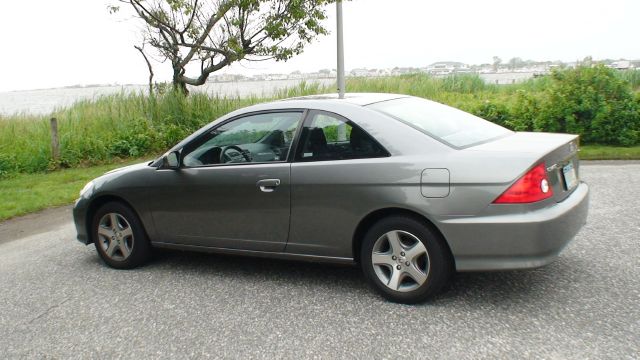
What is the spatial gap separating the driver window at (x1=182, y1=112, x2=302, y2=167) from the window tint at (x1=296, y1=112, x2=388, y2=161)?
0.14m

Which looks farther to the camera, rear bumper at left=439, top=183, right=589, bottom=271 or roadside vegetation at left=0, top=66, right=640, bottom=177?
roadside vegetation at left=0, top=66, right=640, bottom=177

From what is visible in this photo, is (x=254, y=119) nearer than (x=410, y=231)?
No

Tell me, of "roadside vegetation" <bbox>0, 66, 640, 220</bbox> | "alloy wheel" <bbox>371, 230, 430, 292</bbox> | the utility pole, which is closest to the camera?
"alloy wheel" <bbox>371, 230, 430, 292</bbox>

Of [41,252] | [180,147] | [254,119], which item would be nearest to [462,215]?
[254,119]

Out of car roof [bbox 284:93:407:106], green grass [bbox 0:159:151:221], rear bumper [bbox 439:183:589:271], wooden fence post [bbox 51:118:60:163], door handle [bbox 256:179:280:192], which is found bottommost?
green grass [bbox 0:159:151:221]

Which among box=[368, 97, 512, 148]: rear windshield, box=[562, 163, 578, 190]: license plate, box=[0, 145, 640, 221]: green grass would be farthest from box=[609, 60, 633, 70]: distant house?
box=[562, 163, 578, 190]: license plate

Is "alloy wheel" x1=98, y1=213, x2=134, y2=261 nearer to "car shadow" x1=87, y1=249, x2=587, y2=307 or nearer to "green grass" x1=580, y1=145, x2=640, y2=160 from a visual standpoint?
"car shadow" x1=87, y1=249, x2=587, y2=307

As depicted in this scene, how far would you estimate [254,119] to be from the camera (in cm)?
510

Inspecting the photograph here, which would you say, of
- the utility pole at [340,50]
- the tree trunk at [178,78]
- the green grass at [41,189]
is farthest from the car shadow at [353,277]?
the tree trunk at [178,78]

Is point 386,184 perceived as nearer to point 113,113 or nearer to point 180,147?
point 180,147

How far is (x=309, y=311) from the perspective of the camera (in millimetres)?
4336

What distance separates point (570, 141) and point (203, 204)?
9.82ft

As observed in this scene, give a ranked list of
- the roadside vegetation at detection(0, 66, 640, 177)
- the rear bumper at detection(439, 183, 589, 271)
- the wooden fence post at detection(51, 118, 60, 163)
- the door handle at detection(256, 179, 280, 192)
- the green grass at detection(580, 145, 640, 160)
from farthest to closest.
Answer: the wooden fence post at detection(51, 118, 60, 163)
the roadside vegetation at detection(0, 66, 640, 177)
the green grass at detection(580, 145, 640, 160)
the door handle at detection(256, 179, 280, 192)
the rear bumper at detection(439, 183, 589, 271)

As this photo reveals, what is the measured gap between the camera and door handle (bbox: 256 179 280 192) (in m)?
4.73
